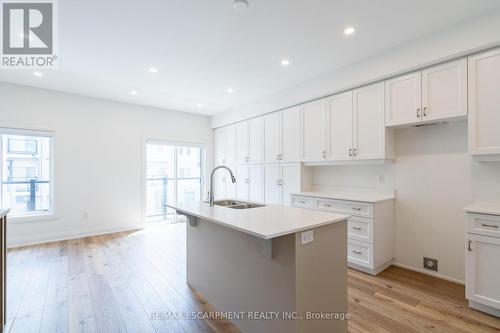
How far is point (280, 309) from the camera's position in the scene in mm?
1567

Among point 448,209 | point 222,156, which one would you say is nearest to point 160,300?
point 448,209

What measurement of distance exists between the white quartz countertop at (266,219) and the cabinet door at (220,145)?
3678mm

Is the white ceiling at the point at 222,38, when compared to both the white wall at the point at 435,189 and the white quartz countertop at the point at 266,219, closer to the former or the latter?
the white wall at the point at 435,189

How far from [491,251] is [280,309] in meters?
1.92

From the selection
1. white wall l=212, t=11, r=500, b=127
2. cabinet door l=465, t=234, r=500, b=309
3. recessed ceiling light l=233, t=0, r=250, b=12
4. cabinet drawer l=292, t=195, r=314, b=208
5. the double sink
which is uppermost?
recessed ceiling light l=233, t=0, r=250, b=12

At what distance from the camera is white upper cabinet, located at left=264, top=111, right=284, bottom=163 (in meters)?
4.30

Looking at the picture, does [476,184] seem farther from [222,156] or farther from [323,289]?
[222,156]

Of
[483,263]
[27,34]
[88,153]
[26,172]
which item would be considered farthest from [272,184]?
[26,172]

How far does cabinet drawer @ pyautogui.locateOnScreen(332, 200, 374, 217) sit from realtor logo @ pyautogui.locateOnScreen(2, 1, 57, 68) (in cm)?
368

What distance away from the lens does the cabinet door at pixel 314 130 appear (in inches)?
142

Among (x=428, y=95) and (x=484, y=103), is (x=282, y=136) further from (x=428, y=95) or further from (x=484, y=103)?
(x=484, y=103)

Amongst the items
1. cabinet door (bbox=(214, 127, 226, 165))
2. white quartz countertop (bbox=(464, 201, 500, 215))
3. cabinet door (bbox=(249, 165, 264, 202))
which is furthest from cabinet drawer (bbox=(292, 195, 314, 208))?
cabinet door (bbox=(214, 127, 226, 165))

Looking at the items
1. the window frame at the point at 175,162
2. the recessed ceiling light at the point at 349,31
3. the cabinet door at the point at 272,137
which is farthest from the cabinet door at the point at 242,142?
the recessed ceiling light at the point at 349,31

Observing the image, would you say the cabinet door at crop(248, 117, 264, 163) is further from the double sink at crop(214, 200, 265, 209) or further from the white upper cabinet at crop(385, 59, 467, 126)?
the white upper cabinet at crop(385, 59, 467, 126)
